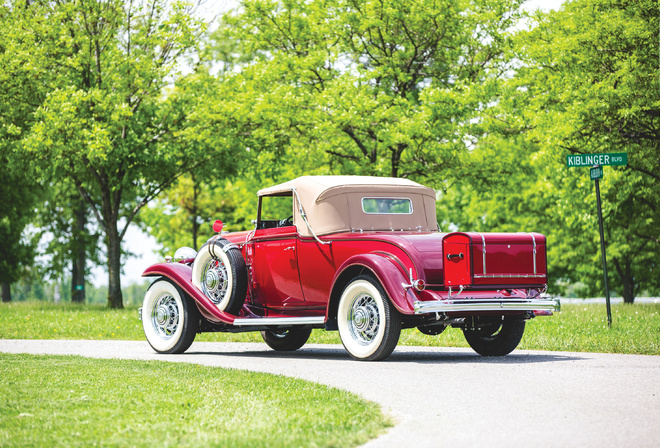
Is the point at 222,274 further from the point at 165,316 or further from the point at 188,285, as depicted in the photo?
the point at 165,316

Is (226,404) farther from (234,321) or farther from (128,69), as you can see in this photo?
(128,69)

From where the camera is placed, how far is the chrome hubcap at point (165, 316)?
1220 centimetres

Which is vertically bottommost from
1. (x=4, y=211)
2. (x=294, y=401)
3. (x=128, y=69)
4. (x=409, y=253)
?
(x=294, y=401)

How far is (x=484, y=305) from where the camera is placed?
9.52m

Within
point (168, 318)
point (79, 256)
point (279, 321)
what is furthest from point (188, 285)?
point (79, 256)

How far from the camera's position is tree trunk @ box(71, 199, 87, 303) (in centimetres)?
3834

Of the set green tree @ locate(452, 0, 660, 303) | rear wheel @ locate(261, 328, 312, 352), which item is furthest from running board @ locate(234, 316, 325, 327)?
green tree @ locate(452, 0, 660, 303)

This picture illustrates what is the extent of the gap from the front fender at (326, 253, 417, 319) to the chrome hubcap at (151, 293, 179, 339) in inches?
110

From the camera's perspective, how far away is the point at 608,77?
67.3 ft

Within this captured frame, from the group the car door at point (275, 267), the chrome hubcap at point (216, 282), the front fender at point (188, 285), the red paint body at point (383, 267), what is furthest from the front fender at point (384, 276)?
the chrome hubcap at point (216, 282)

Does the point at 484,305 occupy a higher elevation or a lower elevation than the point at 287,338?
higher

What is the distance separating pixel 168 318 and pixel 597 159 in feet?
22.4

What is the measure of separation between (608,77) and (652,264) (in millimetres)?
18932

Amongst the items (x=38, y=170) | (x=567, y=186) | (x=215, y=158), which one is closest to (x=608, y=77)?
(x=567, y=186)
